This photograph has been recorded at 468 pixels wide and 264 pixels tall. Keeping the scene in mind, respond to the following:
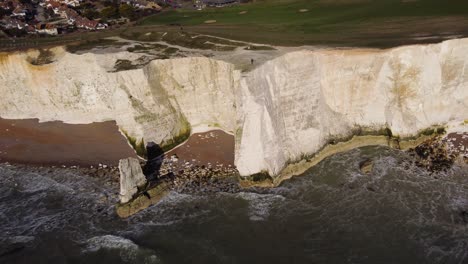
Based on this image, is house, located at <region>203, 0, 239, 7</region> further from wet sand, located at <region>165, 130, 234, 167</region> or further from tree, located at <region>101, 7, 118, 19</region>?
wet sand, located at <region>165, 130, 234, 167</region>

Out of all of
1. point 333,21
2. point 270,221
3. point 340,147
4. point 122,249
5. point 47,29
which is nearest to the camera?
point 122,249

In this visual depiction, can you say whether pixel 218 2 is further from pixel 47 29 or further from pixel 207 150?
pixel 207 150

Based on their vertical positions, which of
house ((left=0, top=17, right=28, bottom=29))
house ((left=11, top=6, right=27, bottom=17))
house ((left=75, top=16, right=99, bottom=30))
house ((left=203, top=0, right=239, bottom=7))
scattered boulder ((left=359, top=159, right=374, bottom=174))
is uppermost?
house ((left=11, top=6, right=27, bottom=17))

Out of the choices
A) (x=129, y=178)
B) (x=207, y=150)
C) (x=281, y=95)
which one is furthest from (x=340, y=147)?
(x=129, y=178)

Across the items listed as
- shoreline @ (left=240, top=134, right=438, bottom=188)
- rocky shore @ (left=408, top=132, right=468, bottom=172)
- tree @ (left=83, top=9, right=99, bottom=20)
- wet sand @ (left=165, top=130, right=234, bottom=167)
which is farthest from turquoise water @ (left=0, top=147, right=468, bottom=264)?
tree @ (left=83, top=9, right=99, bottom=20)

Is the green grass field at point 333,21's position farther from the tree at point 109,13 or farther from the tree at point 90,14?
the tree at point 90,14

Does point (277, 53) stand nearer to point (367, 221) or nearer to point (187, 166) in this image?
point (187, 166)
